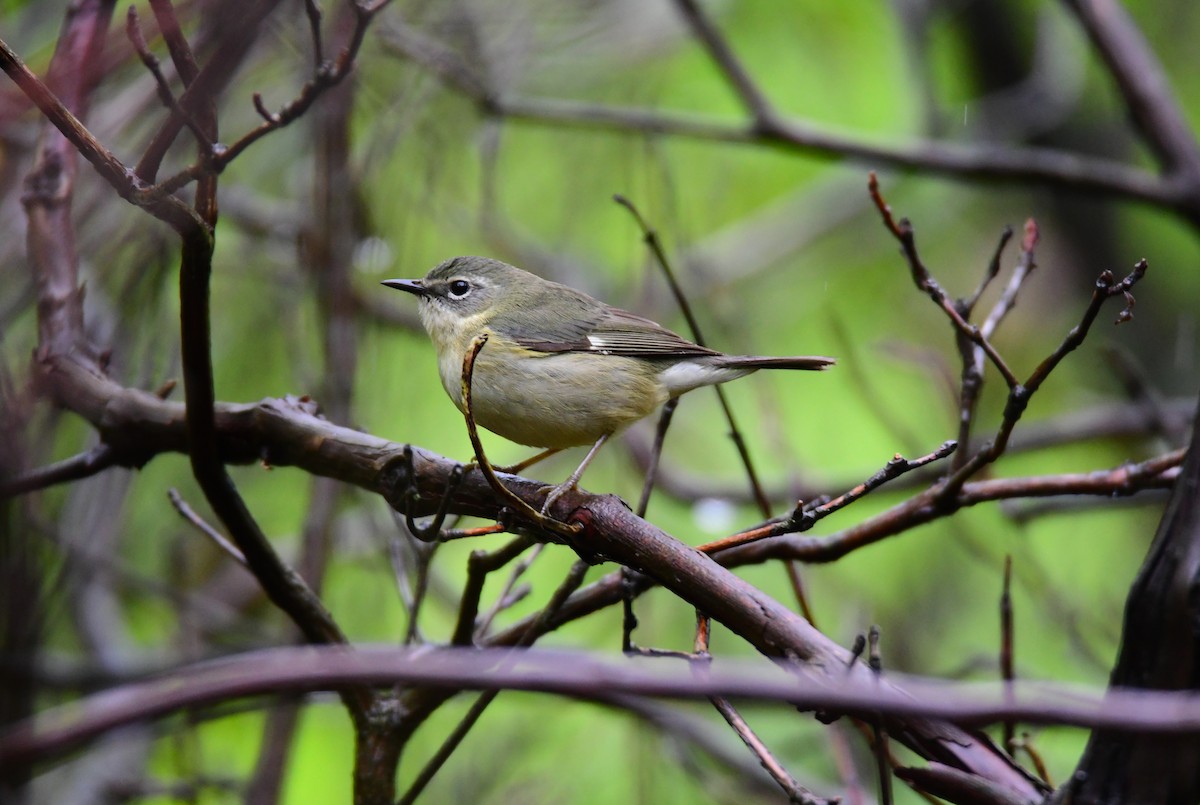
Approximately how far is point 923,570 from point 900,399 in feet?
4.97

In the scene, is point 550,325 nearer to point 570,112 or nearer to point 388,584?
point 570,112

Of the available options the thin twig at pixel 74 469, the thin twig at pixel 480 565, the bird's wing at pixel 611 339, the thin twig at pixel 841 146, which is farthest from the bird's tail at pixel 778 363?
the thin twig at pixel 74 469

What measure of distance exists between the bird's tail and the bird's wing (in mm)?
104

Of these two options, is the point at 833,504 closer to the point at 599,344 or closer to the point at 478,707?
the point at 478,707

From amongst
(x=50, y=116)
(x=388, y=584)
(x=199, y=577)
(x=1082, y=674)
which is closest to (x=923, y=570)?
(x=1082, y=674)

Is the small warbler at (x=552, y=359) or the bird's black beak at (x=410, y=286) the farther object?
the bird's black beak at (x=410, y=286)

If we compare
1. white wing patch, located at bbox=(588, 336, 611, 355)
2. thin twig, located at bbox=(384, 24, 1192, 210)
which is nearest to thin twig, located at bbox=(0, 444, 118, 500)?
white wing patch, located at bbox=(588, 336, 611, 355)

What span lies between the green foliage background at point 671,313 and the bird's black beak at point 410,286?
1.67 ft

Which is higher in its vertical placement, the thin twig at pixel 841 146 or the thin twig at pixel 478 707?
the thin twig at pixel 841 146

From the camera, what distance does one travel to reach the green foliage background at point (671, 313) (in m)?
4.75

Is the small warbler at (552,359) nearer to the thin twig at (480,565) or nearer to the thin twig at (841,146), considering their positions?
the thin twig at (480,565)

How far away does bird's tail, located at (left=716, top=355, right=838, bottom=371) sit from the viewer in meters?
3.50

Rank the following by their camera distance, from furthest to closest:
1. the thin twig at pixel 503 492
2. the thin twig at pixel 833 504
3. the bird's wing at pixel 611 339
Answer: the bird's wing at pixel 611 339 < the thin twig at pixel 503 492 < the thin twig at pixel 833 504

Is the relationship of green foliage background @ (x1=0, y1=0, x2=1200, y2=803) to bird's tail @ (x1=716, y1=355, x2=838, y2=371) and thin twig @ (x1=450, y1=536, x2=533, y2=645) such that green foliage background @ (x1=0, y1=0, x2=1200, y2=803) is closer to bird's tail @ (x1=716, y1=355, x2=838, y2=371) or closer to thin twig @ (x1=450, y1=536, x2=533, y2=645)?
bird's tail @ (x1=716, y1=355, x2=838, y2=371)
